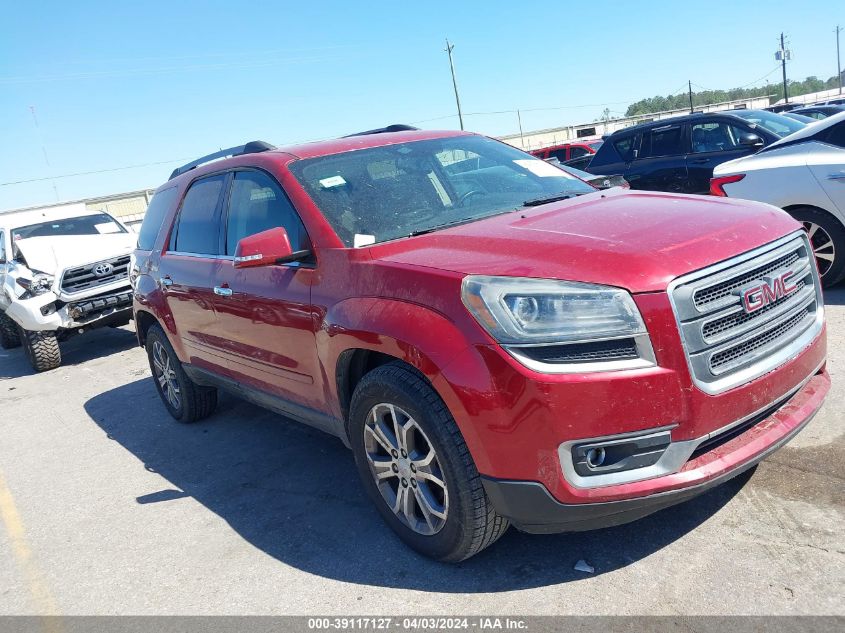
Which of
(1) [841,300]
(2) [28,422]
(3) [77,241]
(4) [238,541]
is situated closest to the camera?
(4) [238,541]

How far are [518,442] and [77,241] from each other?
9180mm

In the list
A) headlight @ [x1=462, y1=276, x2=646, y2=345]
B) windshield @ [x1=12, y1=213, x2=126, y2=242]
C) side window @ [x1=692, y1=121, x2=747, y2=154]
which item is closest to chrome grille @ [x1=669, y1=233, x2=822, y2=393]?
headlight @ [x1=462, y1=276, x2=646, y2=345]

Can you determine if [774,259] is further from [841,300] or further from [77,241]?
[77,241]

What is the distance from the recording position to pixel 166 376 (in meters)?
5.83

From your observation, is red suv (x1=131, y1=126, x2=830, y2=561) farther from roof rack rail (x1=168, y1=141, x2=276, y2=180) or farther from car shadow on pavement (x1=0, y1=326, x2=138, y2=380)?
car shadow on pavement (x1=0, y1=326, x2=138, y2=380)

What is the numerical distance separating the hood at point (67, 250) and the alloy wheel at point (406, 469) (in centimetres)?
729

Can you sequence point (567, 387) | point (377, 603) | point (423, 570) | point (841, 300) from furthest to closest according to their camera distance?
point (841, 300) → point (423, 570) → point (377, 603) → point (567, 387)

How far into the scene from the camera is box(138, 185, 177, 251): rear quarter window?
17.9ft

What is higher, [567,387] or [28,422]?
[567,387]

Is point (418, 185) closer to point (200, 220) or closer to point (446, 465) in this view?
point (446, 465)

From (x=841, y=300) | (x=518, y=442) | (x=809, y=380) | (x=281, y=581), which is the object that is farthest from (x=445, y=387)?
(x=841, y=300)

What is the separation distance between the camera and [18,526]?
434 centimetres

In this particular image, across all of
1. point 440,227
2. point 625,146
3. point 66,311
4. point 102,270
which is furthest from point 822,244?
point 66,311

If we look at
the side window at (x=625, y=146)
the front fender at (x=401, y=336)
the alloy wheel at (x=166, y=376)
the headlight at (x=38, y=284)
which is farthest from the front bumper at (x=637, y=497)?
the side window at (x=625, y=146)
